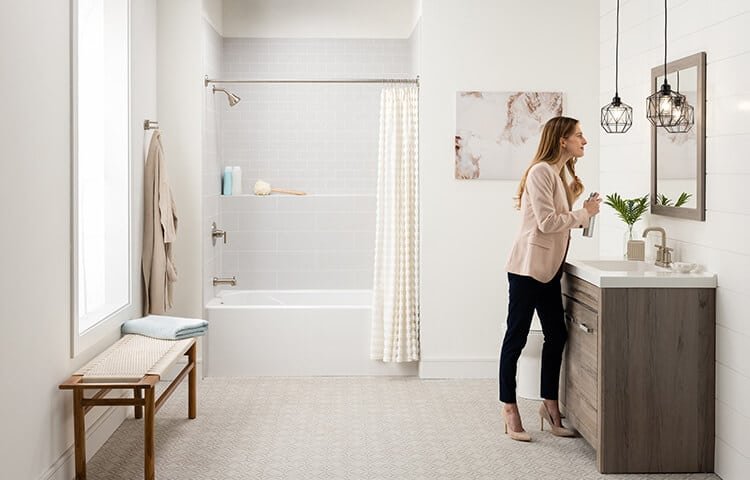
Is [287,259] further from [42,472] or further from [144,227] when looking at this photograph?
[42,472]

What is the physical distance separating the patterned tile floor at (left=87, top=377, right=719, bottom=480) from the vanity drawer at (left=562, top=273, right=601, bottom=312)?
0.73 metres

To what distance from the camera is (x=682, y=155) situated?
4012 mm

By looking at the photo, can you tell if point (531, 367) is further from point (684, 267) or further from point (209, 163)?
point (209, 163)

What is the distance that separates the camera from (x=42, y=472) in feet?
11.1

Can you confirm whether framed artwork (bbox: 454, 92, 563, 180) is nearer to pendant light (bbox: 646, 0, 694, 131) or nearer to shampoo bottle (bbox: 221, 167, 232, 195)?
pendant light (bbox: 646, 0, 694, 131)

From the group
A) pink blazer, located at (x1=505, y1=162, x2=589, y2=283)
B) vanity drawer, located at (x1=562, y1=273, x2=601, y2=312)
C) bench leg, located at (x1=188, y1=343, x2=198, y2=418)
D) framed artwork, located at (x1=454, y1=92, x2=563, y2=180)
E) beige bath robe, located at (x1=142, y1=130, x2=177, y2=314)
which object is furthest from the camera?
framed artwork, located at (x1=454, y1=92, x2=563, y2=180)

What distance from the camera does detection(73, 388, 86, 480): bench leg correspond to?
3572mm

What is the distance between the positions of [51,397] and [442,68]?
316 centimetres

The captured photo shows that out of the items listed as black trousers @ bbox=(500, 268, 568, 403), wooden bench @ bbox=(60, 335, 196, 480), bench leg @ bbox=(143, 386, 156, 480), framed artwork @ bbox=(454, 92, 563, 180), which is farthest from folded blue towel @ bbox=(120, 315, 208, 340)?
framed artwork @ bbox=(454, 92, 563, 180)

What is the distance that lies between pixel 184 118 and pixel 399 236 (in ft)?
5.19

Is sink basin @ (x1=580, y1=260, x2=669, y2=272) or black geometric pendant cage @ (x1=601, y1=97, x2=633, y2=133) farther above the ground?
black geometric pendant cage @ (x1=601, y1=97, x2=633, y2=133)

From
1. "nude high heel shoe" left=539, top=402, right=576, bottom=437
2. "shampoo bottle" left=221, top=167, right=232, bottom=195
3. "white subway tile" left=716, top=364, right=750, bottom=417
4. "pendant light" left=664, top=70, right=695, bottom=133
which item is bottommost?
"nude high heel shoe" left=539, top=402, right=576, bottom=437

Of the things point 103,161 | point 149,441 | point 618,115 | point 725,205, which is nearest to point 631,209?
point 618,115

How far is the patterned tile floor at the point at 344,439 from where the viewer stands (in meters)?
3.79
